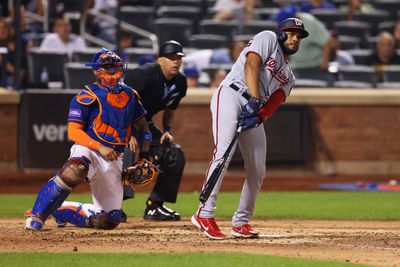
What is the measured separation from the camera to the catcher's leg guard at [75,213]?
9320 mm

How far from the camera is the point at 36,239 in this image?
8.70 m

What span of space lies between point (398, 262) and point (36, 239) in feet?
9.68

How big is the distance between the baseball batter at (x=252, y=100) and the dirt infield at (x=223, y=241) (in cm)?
39

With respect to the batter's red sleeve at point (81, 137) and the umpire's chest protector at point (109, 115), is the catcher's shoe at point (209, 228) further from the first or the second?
the batter's red sleeve at point (81, 137)

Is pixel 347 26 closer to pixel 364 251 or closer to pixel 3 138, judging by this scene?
pixel 3 138

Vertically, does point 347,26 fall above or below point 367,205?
above

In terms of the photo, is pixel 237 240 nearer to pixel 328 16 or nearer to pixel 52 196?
pixel 52 196

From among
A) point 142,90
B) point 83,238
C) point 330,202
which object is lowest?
point 330,202

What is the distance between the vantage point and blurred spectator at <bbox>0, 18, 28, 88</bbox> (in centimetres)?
1566

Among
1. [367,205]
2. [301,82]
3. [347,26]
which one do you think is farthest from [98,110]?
[347,26]

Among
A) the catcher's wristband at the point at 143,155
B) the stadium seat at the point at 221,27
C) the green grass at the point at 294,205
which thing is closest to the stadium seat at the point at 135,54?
the stadium seat at the point at 221,27

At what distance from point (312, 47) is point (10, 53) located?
458 centimetres

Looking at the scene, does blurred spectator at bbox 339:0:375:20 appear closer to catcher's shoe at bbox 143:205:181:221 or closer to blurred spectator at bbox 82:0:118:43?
blurred spectator at bbox 82:0:118:43

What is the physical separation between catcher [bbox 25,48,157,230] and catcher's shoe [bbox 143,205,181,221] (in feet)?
4.69
